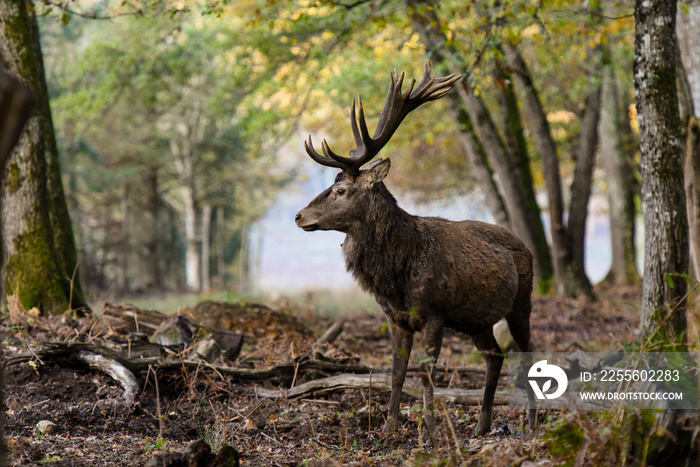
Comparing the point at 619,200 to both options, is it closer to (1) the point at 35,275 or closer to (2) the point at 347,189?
(2) the point at 347,189

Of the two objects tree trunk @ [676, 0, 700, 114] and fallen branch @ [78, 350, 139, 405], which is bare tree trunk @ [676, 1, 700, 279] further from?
fallen branch @ [78, 350, 139, 405]

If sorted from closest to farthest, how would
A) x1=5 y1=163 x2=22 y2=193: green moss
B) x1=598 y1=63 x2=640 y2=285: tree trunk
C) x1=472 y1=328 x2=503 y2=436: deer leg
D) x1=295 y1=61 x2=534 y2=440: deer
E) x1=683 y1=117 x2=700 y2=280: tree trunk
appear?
x1=295 y1=61 x2=534 y2=440: deer → x1=472 y1=328 x2=503 y2=436: deer leg → x1=683 y1=117 x2=700 y2=280: tree trunk → x1=5 y1=163 x2=22 y2=193: green moss → x1=598 y1=63 x2=640 y2=285: tree trunk

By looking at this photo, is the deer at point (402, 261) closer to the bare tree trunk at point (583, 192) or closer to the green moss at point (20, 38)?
the green moss at point (20, 38)

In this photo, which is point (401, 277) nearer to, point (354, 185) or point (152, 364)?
point (354, 185)

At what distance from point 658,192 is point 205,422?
4794mm

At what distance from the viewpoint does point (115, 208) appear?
29.2 metres

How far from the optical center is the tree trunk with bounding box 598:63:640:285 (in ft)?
57.5

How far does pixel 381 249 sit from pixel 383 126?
1.08 metres

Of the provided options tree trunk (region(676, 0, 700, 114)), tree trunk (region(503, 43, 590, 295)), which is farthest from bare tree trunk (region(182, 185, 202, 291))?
tree trunk (region(676, 0, 700, 114))

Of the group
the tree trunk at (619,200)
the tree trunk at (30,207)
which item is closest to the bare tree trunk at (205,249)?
the tree trunk at (619,200)

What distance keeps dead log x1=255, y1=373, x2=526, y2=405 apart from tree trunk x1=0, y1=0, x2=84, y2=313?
11.1 feet

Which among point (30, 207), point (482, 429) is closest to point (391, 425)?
point (482, 429)

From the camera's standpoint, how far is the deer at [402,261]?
5.08m

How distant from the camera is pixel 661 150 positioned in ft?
19.8
